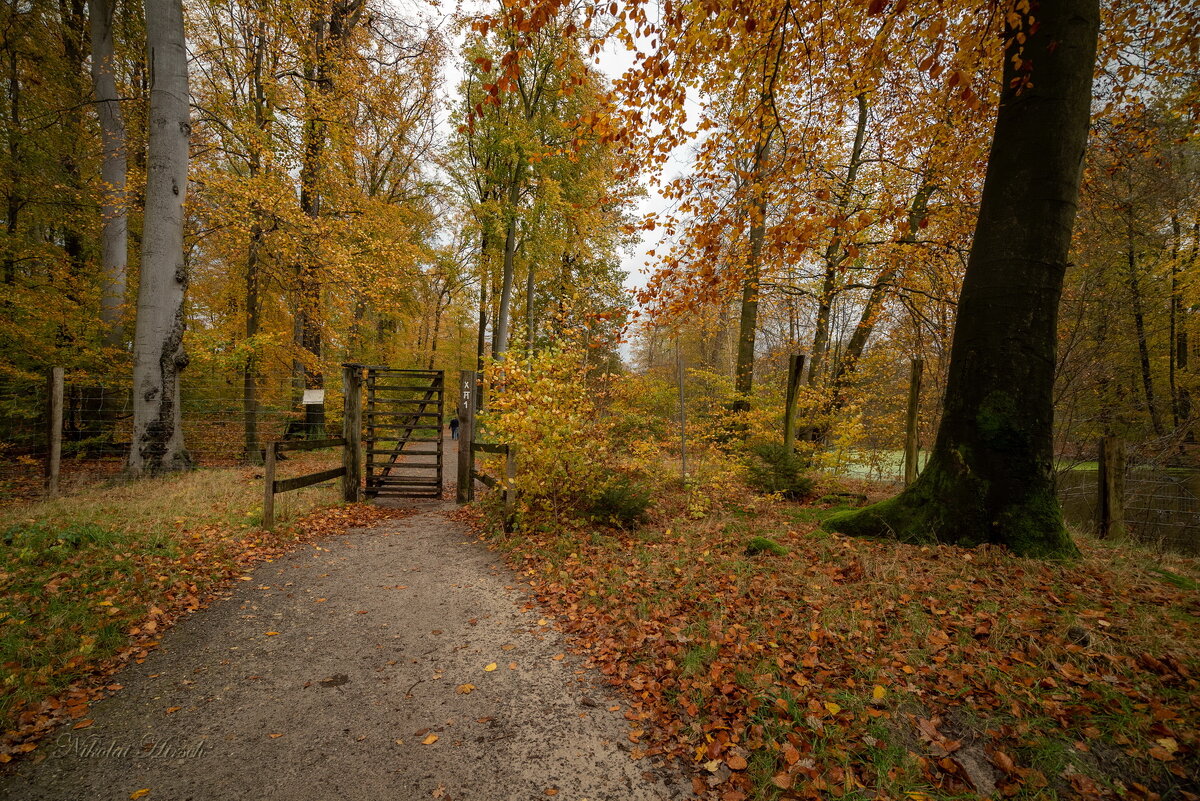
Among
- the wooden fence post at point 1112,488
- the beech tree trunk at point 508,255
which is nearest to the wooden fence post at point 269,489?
the wooden fence post at point 1112,488

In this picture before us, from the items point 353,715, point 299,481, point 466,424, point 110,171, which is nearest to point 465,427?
point 466,424

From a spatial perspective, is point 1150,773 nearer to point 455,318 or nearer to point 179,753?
point 179,753

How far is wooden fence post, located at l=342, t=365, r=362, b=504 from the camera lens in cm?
785

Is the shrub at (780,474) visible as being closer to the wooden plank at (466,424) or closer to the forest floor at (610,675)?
the forest floor at (610,675)

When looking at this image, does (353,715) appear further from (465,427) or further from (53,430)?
(53,430)

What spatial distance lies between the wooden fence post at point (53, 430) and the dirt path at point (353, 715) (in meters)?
5.40

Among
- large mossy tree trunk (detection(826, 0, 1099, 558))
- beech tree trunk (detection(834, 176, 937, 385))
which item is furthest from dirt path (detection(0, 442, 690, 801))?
beech tree trunk (detection(834, 176, 937, 385))

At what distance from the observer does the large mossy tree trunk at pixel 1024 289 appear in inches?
152

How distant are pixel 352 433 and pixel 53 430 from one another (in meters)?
4.23

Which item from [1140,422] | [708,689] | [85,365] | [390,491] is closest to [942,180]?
[708,689]

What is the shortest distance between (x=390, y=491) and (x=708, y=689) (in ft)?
24.7

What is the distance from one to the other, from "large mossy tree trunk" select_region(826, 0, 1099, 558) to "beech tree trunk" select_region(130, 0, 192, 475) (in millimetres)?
11460

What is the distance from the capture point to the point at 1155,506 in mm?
8398

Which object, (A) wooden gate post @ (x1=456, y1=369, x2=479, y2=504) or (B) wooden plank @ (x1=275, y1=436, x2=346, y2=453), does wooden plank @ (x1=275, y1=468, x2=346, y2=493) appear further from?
(A) wooden gate post @ (x1=456, y1=369, x2=479, y2=504)
